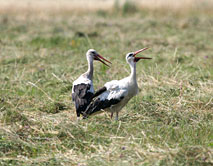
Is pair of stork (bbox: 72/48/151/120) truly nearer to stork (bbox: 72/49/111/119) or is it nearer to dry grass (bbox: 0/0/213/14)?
stork (bbox: 72/49/111/119)

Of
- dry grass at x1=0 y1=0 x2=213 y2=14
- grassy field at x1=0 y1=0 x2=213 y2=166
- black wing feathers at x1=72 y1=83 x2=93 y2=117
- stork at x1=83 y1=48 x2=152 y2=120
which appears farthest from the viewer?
dry grass at x1=0 y1=0 x2=213 y2=14

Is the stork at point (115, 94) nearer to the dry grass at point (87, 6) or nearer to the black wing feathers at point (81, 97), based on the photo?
the black wing feathers at point (81, 97)

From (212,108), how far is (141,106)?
100 centimetres

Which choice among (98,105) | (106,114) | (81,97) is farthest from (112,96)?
(106,114)

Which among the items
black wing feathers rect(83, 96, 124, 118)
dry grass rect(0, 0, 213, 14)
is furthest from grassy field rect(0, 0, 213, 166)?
dry grass rect(0, 0, 213, 14)

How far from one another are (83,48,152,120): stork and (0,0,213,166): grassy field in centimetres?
→ 18

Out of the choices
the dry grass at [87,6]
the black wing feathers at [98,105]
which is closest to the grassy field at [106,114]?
the black wing feathers at [98,105]

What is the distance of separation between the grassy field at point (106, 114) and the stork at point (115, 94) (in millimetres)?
180

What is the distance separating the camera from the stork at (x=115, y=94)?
17.8ft

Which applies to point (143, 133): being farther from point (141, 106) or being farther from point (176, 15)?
point (176, 15)

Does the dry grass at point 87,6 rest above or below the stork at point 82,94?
above

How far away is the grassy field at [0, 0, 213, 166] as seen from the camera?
13.7 ft

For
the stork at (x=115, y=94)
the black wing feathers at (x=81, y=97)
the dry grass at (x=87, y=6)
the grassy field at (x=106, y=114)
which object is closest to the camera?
the grassy field at (x=106, y=114)

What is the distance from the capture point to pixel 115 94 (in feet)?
17.9
